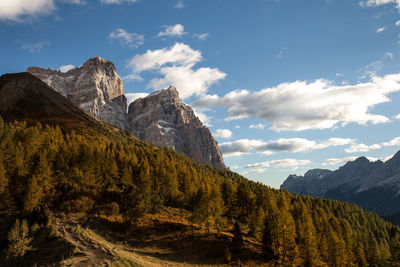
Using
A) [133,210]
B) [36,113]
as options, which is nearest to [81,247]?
[133,210]

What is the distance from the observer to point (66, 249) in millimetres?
40812

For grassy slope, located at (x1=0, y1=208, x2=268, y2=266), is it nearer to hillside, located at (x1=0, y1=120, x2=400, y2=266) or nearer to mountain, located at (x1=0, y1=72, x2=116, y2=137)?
hillside, located at (x1=0, y1=120, x2=400, y2=266)

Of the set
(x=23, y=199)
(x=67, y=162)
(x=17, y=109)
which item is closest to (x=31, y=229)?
(x=23, y=199)

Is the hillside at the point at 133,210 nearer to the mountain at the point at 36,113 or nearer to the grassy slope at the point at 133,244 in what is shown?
the grassy slope at the point at 133,244

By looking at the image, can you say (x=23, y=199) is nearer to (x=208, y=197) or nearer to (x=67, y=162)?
(x=67, y=162)

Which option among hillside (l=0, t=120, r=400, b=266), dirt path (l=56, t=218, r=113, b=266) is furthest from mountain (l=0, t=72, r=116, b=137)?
dirt path (l=56, t=218, r=113, b=266)

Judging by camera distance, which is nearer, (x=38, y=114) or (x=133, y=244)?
(x=133, y=244)

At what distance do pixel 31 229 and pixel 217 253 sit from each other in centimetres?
3839

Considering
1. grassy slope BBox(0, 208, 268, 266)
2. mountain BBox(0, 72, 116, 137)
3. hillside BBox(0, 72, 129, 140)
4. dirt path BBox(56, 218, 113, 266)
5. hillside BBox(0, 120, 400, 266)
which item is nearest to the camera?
dirt path BBox(56, 218, 113, 266)

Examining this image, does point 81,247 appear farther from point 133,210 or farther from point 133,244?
point 133,210

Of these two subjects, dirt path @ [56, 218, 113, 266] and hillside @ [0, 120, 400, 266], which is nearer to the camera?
dirt path @ [56, 218, 113, 266]

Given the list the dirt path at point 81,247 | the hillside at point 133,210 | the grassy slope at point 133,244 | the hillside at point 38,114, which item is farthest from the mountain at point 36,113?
the dirt path at point 81,247

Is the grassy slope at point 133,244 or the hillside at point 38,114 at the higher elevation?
the hillside at point 38,114

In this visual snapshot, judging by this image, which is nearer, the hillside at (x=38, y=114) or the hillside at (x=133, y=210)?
the hillside at (x=133, y=210)
